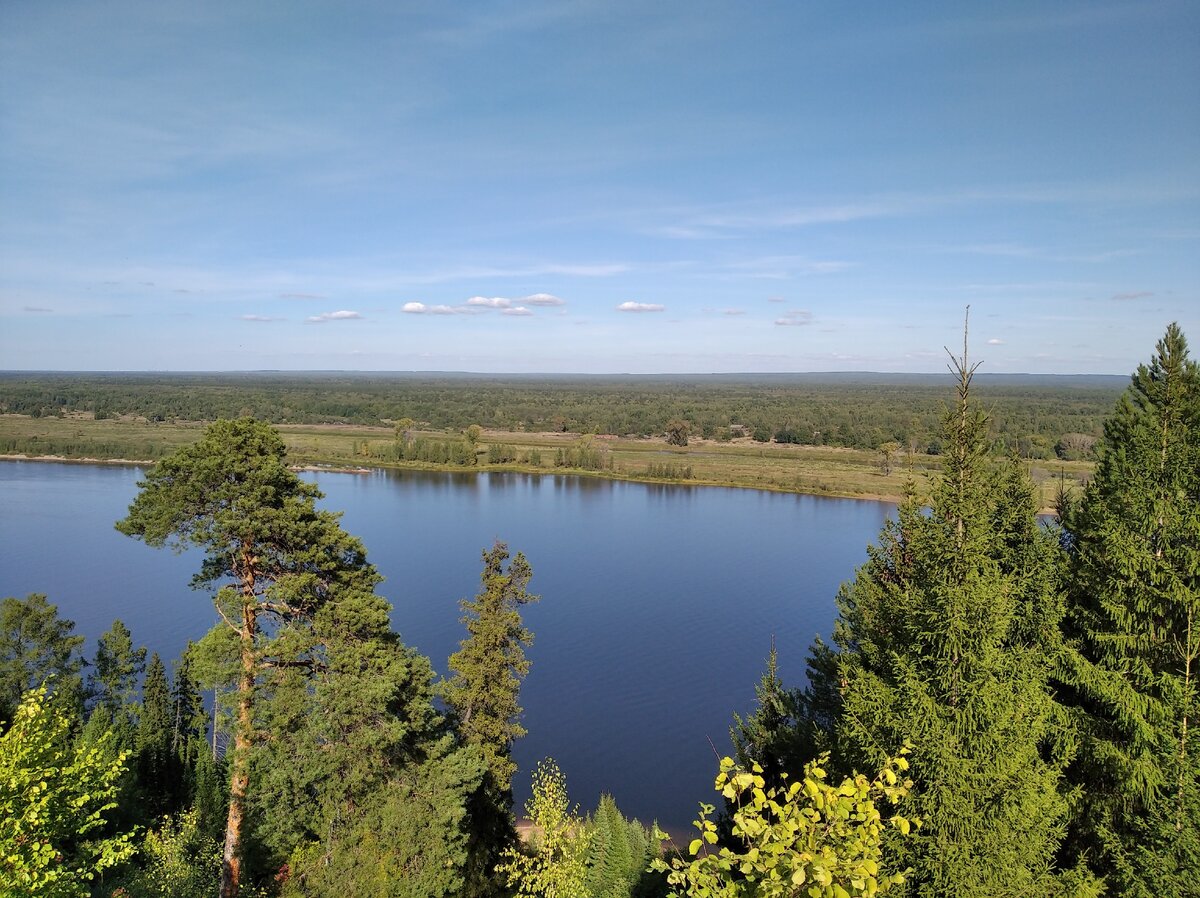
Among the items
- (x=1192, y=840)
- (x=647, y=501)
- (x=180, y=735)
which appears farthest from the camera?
(x=647, y=501)

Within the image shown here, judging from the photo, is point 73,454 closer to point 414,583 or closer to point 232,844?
point 414,583

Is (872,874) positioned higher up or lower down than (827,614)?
higher up

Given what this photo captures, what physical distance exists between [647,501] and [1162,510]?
49.5m

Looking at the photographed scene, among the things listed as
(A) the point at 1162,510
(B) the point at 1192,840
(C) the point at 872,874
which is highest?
(A) the point at 1162,510

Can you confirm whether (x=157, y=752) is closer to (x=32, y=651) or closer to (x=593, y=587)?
(x=32, y=651)

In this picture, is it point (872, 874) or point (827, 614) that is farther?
point (827, 614)

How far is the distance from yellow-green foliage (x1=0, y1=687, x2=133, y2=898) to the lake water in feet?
26.3

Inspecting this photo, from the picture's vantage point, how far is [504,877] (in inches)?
452

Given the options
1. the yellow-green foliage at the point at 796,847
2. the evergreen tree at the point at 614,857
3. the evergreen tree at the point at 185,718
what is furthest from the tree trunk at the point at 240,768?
the evergreen tree at the point at 185,718

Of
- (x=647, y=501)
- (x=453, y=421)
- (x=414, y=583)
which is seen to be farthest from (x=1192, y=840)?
(x=453, y=421)

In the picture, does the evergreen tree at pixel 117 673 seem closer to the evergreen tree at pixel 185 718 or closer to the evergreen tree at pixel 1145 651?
the evergreen tree at pixel 185 718

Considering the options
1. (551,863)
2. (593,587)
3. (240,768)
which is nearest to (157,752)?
(240,768)

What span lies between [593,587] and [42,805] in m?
28.5

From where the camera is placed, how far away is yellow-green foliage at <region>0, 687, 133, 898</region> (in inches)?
181
